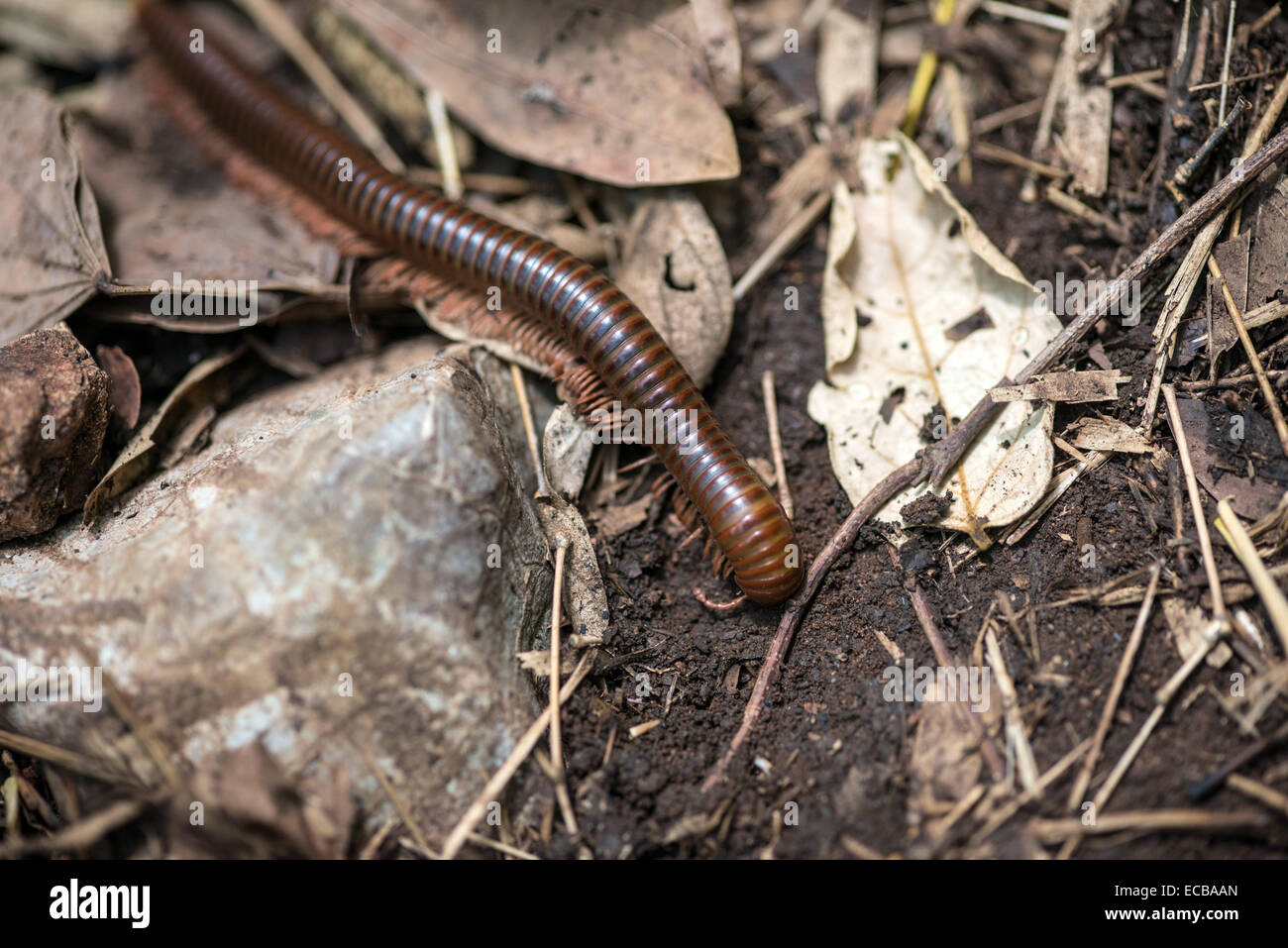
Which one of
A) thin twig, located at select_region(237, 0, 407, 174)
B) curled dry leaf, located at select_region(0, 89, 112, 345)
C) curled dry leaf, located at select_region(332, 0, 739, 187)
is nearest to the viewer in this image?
curled dry leaf, located at select_region(0, 89, 112, 345)

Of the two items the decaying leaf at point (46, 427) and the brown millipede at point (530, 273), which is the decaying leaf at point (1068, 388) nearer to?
the brown millipede at point (530, 273)

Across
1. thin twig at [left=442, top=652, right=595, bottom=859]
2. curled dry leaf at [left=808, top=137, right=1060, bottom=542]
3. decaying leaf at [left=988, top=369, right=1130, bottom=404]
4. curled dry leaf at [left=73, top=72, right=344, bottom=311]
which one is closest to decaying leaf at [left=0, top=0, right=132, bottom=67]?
curled dry leaf at [left=73, top=72, right=344, bottom=311]

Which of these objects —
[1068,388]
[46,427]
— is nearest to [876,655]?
[1068,388]

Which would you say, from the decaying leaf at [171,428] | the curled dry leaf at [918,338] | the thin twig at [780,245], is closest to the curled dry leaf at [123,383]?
the decaying leaf at [171,428]

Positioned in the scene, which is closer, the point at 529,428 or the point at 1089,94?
the point at 529,428

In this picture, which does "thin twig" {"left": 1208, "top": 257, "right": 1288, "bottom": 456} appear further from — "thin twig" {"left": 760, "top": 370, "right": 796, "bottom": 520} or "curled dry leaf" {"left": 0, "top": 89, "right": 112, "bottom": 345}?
"curled dry leaf" {"left": 0, "top": 89, "right": 112, "bottom": 345}

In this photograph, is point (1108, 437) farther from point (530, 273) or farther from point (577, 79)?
point (577, 79)
